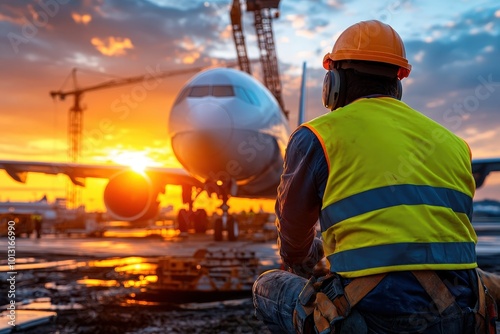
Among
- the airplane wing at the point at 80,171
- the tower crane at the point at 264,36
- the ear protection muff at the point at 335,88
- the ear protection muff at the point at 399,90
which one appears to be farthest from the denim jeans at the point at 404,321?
the tower crane at the point at 264,36

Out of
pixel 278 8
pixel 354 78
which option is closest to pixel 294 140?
pixel 354 78

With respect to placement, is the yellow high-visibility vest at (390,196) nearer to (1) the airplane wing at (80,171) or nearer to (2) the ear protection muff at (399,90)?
(2) the ear protection muff at (399,90)

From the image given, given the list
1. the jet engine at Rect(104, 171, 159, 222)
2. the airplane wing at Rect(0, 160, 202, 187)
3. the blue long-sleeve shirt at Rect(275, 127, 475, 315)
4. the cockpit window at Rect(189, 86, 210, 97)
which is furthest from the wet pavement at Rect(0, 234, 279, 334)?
the airplane wing at Rect(0, 160, 202, 187)

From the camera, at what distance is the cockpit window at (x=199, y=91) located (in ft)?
40.2

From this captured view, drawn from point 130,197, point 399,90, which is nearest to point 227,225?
point 130,197

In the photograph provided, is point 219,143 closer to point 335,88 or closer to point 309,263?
point 309,263

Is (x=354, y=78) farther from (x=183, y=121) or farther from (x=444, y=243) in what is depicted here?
(x=183, y=121)

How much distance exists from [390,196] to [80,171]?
54.2 ft

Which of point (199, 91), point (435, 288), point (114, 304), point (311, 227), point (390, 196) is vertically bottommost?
point (114, 304)

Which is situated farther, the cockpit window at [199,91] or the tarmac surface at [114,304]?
the cockpit window at [199,91]

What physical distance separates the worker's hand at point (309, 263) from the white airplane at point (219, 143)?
8944 mm

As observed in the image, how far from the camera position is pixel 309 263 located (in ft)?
8.20

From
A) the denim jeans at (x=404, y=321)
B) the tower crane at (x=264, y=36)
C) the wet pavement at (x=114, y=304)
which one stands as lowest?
the wet pavement at (x=114, y=304)

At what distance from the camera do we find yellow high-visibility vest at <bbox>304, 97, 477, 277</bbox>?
1883mm
